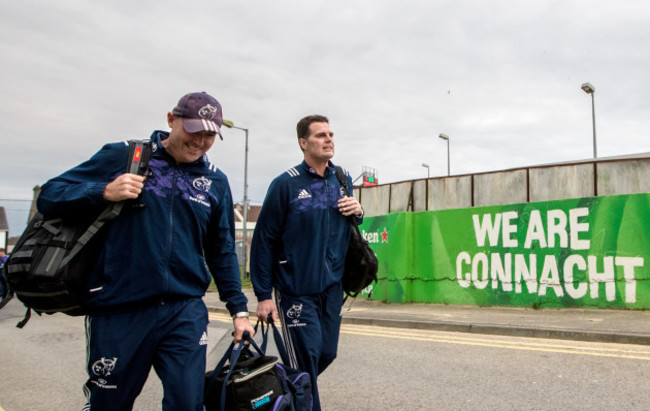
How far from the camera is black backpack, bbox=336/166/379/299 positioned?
3656mm

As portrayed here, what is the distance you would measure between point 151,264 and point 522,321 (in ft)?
25.6

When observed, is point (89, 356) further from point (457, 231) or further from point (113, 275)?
point (457, 231)

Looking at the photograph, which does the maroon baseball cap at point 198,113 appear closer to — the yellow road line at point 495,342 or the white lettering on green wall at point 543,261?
the yellow road line at point 495,342

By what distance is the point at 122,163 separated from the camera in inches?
98.6

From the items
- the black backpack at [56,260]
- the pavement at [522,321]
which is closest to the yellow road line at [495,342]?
the pavement at [522,321]

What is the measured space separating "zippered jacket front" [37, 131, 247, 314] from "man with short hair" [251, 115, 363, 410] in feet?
2.68

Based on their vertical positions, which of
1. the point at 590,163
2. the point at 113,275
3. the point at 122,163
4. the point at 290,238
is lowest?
the point at 113,275

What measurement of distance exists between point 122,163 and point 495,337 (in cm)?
692

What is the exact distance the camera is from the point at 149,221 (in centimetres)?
245

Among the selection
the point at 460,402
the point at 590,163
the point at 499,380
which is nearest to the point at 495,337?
the point at 499,380

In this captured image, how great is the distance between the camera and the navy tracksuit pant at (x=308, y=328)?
3371 mm

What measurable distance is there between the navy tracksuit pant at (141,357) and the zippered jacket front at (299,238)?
1.01 metres

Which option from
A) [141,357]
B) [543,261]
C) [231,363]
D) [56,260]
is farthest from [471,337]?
[56,260]

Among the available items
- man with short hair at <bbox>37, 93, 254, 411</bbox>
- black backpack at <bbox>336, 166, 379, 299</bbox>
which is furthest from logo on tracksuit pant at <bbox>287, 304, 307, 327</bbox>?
man with short hair at <bbox>37, 93, 254, 411</bbox>
